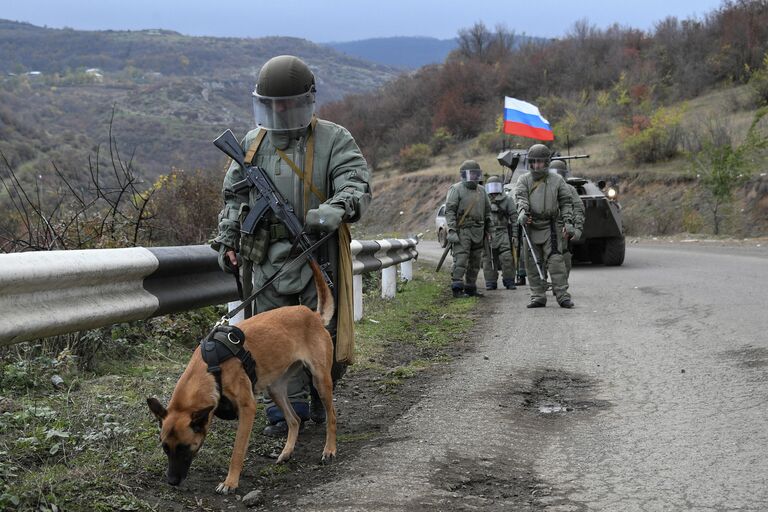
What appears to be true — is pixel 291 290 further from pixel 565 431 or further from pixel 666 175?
pixel 666 175

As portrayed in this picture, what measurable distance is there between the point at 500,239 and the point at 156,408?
40.3 feet

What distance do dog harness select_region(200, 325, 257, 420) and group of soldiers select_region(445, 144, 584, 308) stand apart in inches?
308

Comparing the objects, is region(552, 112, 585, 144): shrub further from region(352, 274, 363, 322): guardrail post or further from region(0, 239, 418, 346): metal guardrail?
region(0, 239, 418, 346): metal guardrail

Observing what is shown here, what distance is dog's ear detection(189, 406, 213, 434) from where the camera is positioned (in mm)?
4230

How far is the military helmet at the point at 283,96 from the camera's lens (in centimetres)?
558

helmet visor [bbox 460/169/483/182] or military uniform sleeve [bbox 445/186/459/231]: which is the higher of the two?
helmet visor [bbox 460/169/483/182]

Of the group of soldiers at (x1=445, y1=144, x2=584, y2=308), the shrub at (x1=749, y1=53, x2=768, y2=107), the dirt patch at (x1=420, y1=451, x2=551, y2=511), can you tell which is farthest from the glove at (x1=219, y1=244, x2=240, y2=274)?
the shrub at (x1=749, y1=53, x2=768, y2=107)

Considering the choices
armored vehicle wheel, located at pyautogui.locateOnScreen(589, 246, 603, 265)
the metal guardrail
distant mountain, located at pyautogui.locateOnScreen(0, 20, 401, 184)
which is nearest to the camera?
the metal guardrail

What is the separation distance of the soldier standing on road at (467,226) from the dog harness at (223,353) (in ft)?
31.8

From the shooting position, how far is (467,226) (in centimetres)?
1459

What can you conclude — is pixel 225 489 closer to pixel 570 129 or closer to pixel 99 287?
pixel 99 287

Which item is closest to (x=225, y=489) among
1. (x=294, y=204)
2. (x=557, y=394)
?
(x=294, y=204)

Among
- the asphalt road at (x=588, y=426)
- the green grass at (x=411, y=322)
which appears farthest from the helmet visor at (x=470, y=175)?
the asphalt road at (x=588, y=426)

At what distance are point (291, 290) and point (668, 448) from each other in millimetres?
2194
